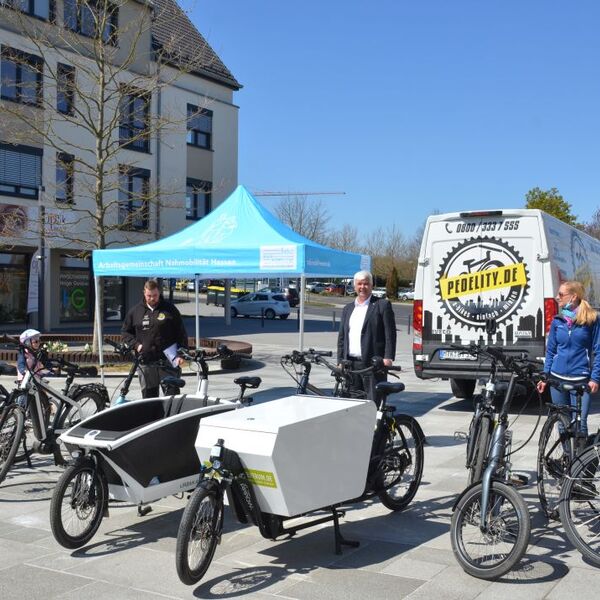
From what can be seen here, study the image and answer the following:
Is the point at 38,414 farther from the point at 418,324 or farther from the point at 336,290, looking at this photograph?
the point at 336,290

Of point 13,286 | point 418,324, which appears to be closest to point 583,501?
point 418,324

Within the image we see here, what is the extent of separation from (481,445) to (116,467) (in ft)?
7.91

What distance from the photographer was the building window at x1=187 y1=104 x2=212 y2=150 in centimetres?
3281

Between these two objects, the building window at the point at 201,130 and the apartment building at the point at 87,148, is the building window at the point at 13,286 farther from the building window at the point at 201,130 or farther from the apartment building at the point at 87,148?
the building window at the point at 201,130

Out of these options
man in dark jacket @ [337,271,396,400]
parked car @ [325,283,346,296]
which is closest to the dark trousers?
man in dark jacket @ [337,271,396,400]

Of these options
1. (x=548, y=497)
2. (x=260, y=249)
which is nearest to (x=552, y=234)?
(x=260, y=249)

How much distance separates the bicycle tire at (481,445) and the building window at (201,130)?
28.9 meters

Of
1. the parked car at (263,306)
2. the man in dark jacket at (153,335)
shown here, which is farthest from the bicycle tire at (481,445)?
the parked car at (263,306)

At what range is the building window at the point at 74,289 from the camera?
96.2ft

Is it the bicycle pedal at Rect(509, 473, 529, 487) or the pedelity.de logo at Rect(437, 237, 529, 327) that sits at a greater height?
the pedelity.de logo at Rect(437, 237, 529, 327)

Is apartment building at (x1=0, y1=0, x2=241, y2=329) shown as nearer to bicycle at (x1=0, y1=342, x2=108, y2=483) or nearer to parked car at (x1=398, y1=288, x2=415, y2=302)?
bicycle at (x1=0, y1=342, x2=108, y2=483)

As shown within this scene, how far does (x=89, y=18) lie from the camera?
26.2 m

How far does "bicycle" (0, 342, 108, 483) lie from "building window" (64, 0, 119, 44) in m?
13.3

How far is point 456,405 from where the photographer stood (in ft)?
40.2
